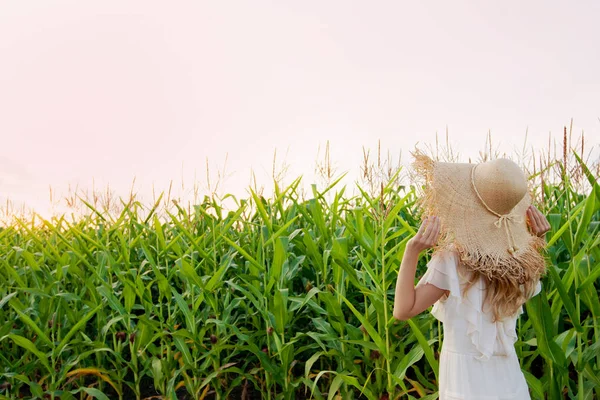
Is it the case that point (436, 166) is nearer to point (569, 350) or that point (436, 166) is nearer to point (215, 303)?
point (569, 350)

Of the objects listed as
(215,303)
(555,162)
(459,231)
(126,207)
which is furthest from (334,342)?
(126,207)

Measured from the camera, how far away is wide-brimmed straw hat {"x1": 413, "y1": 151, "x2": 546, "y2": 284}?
6.65 feet

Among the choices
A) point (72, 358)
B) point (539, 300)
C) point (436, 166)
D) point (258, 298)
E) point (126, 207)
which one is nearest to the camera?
point (436, 166)

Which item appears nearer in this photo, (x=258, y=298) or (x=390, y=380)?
(x=390, y=380)

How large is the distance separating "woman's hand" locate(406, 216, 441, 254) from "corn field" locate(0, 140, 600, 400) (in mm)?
704

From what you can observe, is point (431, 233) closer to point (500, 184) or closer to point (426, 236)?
point (426, 236)

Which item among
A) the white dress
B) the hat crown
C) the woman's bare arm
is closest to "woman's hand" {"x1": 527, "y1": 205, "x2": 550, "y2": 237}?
the hat crown

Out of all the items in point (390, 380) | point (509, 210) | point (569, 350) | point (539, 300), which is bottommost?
point (390, 380)

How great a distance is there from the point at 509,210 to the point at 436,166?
0.99ft

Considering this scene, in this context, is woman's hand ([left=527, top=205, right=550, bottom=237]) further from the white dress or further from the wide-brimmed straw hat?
the white dress

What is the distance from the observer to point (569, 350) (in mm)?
2639

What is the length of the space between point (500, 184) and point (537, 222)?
37cm

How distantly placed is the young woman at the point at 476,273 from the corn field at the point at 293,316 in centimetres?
43

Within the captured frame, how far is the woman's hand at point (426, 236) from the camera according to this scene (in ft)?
6.44
